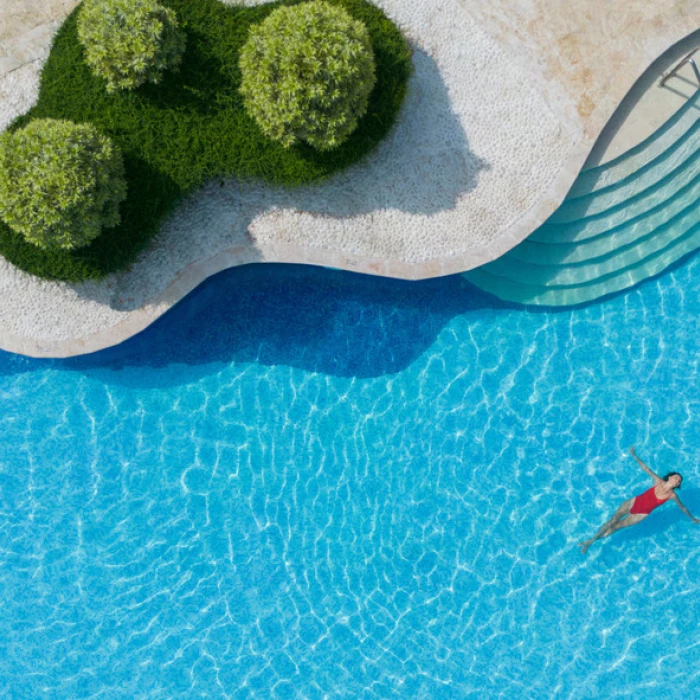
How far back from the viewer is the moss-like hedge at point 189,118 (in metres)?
13.9

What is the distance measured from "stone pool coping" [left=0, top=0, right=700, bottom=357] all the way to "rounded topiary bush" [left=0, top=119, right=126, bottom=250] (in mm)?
1764

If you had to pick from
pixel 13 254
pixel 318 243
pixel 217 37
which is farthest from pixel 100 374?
pixel 217 37

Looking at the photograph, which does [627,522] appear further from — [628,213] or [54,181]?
[54,181]

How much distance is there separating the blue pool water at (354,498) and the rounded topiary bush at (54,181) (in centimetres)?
307

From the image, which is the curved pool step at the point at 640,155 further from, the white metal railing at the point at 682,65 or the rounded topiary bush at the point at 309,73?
the rounded topiary bush at the point at 309,73

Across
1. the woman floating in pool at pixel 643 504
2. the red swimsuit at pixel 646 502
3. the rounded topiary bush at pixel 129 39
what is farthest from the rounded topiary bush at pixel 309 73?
the red swimsuit at pixel 646 502

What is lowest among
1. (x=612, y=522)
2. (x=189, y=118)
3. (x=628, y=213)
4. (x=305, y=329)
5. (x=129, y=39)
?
(x=305, y=329)

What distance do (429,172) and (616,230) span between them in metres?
3.81

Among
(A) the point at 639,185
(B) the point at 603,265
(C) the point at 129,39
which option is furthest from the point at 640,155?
(C) the point at 129,39

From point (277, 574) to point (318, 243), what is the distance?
638 centimetres

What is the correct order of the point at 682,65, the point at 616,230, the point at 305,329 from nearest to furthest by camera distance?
the point at 682,65 → the point at 616,230 → the point at 305,329

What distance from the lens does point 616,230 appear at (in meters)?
15.3

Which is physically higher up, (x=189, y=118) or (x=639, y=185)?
(x=639, y=185)

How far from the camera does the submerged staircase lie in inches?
581
